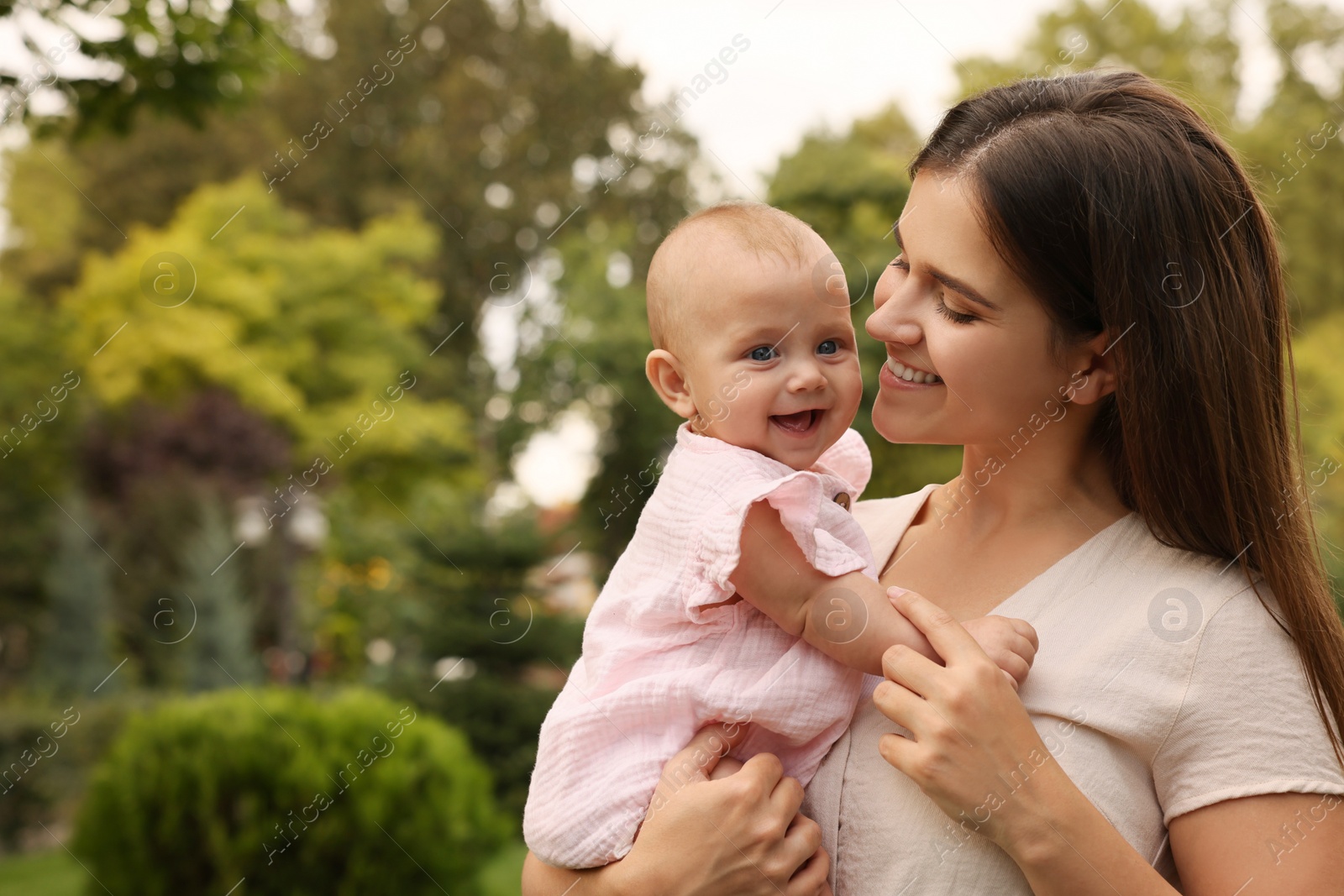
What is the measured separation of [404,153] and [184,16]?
21.7 meters

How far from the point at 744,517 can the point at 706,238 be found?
0.52m

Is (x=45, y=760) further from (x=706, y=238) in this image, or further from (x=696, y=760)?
(x=706, y=238)

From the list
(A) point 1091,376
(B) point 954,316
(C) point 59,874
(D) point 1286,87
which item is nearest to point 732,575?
(B) point 954,316

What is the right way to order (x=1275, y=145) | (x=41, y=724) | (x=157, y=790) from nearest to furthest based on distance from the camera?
1. (x=157, y=790)
2. (x=41, y=724)
3. (x=1275, y=145)

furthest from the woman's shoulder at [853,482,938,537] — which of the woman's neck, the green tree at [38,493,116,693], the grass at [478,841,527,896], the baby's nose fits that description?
the green tree at [38,493,116,693]

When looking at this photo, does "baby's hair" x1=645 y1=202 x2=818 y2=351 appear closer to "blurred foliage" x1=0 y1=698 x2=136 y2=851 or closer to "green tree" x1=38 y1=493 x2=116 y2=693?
"blurred foliage" x1=0 y1=698 x2=136 y2=851

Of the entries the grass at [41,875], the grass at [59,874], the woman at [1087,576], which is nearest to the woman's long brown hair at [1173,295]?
the woman at [1087,576]

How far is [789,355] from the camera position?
6.23 feet

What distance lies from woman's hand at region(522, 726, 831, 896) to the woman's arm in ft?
0.72

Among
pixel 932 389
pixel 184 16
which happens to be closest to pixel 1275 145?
pixel 184 16

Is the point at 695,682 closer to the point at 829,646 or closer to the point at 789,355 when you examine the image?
the point at 829,646

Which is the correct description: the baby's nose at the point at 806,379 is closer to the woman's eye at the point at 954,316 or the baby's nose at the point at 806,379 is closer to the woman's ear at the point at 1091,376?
the woman's eye at the point at 954,316

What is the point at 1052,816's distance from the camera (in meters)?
1.52

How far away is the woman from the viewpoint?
156 cm
